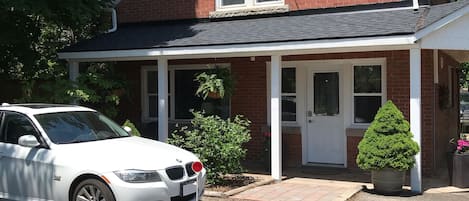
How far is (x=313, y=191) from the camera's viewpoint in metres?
9.21

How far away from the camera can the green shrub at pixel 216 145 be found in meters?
9.42

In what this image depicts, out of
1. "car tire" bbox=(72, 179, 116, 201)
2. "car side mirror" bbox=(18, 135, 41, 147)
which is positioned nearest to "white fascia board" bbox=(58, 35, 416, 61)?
"car side mirror" bbox=(18, 135, 41, 147)

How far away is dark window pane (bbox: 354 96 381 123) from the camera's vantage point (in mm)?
11359

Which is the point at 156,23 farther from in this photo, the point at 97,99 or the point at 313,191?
the point at 313,191

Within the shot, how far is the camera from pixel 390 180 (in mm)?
8836

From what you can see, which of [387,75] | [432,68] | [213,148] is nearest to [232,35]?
[213,148]

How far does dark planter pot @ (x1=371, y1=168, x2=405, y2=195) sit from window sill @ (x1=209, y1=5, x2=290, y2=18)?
447 centimetres

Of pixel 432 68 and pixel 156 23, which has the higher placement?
pixel 156 23

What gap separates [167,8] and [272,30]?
12.6ft

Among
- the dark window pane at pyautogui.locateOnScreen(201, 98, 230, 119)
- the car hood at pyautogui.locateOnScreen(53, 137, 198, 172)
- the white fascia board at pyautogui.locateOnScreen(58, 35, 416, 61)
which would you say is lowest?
the car hood at pyautogui.locateOnScreen(53, 137, 198, 172)

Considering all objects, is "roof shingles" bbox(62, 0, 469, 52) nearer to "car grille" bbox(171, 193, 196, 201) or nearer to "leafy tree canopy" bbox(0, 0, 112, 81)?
"leafy tree canopy" bbox(0, 0, 112, 81)

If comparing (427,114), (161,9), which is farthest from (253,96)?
(427,114)

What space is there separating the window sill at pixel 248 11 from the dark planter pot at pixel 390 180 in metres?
4.47

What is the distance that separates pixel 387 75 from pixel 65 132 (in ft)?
21.2
